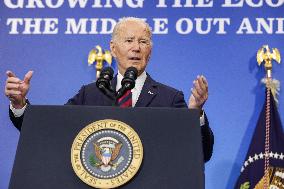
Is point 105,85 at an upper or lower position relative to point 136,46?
lower

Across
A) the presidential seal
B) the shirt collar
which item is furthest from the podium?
the shirt collar

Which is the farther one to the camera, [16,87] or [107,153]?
[16,87]

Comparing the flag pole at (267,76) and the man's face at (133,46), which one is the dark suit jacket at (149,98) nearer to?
the man's face at (133,46)

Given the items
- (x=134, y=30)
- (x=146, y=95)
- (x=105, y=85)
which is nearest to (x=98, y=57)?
(x=134, y=30)

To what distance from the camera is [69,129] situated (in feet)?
4.63

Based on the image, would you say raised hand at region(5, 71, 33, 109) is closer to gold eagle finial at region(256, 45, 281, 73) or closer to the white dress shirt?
the white dress shirt

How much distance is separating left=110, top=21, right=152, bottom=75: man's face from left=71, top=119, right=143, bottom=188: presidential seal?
793 millimetres

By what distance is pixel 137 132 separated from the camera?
1393mm

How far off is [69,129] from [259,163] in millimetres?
2147

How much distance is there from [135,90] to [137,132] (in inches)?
28.0

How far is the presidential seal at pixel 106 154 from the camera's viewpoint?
1.34 metres

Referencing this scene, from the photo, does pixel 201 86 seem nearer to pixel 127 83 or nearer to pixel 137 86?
pixel 127 83

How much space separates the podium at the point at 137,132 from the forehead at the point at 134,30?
31.5 inches

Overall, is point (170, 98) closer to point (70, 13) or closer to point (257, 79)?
point (257, 79)
